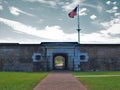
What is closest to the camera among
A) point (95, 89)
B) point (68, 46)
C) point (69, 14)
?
point (95, 89)

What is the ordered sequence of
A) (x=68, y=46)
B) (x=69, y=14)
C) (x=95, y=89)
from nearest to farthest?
(x=95, y=89), (x=68, y=46), (x=69, y=14)

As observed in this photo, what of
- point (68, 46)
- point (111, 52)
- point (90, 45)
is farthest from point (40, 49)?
point (111, 52)

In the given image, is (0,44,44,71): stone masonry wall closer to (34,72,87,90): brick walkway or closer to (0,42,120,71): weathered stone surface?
(0,42,120,71): weathered stone surface

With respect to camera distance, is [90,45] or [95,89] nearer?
[95,89]

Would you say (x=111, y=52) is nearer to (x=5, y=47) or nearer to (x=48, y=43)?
(x=48, y=43)

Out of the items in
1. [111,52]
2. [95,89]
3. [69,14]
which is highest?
[69,14]

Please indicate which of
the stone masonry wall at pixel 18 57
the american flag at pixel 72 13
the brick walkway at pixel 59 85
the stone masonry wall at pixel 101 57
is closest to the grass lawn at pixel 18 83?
the brick walkway at pixel 59 85

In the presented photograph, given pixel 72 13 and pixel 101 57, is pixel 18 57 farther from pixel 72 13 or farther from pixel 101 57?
pixel 101 57

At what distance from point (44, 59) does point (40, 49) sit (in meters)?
1.34

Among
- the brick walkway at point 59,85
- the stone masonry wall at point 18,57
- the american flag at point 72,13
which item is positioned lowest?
the brick walkway at point 59,85

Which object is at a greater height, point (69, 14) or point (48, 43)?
point (69, 14)

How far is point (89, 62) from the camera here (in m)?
36.7

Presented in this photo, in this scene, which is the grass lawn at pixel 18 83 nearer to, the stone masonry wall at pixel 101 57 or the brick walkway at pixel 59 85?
the brick walkway at pixel 59 85

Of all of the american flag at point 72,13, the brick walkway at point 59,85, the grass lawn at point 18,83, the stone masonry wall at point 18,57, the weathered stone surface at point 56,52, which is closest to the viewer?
the brick walkway at point 59,85
